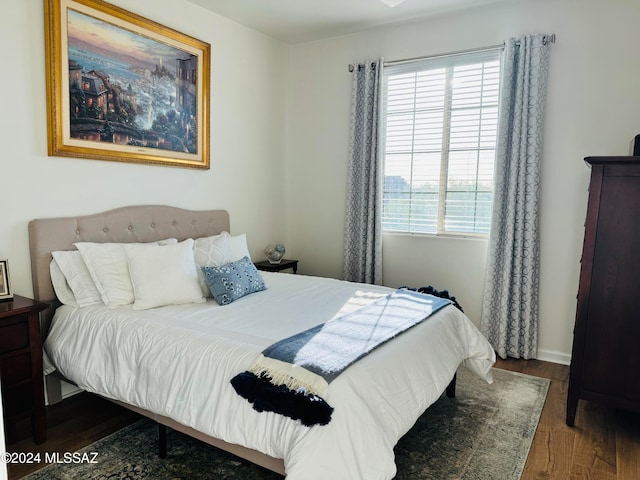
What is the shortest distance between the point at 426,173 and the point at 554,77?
1.19 meters

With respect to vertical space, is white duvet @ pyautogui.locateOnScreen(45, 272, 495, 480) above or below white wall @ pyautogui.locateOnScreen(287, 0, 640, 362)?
below

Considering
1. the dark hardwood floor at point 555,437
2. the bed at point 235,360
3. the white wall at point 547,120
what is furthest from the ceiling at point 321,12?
the dark hardwood floor at point 555,437

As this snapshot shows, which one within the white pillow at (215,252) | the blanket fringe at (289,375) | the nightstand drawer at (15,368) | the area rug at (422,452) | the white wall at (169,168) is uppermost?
the white wall at (169,168)

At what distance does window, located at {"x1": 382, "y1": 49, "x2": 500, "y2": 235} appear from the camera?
3641 millimetres

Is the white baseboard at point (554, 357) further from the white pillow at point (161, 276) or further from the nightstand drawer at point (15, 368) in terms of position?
the nightstand drawer at point (15, 368)

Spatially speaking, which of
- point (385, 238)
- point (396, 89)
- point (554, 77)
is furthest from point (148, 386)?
point (554, 77)

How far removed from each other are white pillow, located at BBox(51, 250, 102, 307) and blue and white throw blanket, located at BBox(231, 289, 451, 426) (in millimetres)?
1301

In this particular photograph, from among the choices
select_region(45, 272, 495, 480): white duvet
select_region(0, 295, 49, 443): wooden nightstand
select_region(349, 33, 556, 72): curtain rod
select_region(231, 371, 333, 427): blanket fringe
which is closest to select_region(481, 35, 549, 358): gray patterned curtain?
select_region(349, 33, 556, 72): curtain rod

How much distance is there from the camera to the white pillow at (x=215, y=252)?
304cm

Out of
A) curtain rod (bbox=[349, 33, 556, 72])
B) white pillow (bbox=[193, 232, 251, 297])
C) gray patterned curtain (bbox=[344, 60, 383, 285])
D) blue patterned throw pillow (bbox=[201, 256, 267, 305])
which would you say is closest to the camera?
blue patterned throw pillow (bbox=[201, 256, 267, 305])

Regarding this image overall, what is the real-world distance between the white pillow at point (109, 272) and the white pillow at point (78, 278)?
48 millimetres

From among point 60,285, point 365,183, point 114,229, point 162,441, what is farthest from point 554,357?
point 60,285

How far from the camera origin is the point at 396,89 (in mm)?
3998

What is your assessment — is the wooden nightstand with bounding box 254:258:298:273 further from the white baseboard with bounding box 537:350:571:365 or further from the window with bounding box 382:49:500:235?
the white baseboard with bounding box 537:350:571:365
